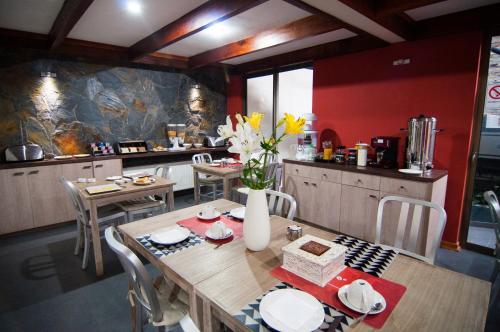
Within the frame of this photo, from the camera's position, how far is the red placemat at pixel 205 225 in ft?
5.20

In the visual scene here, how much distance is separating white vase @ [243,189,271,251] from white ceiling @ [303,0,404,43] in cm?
159

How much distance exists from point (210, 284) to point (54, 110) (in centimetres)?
376

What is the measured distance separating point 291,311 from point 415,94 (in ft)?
9.57

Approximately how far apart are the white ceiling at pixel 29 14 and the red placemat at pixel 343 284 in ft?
9.78

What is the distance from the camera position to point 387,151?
2996 mm

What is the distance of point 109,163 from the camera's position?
3.83m

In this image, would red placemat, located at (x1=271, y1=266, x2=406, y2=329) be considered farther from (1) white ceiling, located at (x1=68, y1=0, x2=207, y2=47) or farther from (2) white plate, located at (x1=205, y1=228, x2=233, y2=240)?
(1) white ceiling, located at (x1=68, y1=0, x2=207, y2=47)

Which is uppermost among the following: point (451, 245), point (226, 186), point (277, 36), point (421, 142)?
point (277, 36)

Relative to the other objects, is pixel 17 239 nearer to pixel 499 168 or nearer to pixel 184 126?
pixel 184 126

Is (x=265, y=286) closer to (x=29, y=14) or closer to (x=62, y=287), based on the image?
(x=62, y=287)

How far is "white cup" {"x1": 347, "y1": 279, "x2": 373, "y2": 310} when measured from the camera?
3.10 feet

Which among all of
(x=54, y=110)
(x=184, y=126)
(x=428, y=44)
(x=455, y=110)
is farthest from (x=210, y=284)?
(x=184, y=126)

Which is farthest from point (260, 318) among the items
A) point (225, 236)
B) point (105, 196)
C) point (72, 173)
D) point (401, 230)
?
point (72, 173)

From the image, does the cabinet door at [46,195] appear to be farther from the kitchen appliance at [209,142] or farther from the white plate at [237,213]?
the white plate at [237,213]
